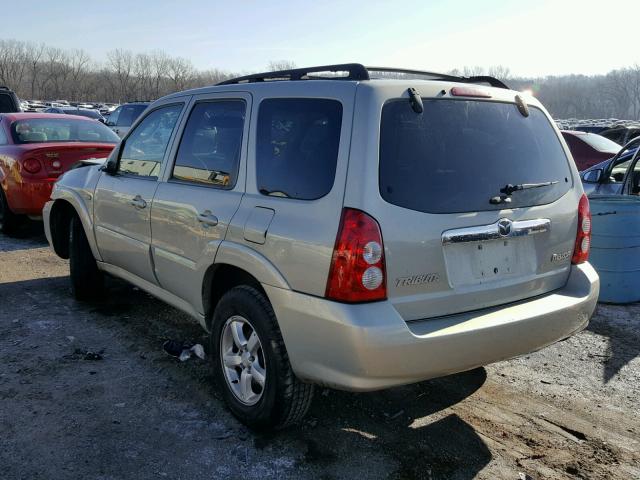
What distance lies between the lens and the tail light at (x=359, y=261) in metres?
2.50

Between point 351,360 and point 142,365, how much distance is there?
2.05 metres

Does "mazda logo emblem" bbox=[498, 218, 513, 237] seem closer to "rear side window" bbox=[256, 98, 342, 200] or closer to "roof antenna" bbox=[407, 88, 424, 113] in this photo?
"roof antenna" bbox=[407, 88, 424, 113]

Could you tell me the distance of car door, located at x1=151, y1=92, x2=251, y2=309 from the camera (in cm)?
325

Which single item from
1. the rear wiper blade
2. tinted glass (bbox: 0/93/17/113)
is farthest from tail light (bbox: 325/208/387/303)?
tinted glass (bbox: 0/93/17/113)

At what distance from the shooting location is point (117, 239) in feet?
14.6

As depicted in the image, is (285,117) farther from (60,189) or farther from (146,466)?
(60,189)

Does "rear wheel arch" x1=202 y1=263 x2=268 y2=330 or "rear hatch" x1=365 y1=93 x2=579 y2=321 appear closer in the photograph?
"rear hatch" x1=365 y1=93 x2=579 y2=321

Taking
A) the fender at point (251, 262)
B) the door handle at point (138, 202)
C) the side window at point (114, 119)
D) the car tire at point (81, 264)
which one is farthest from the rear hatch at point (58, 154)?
the side window at point (114, 119)

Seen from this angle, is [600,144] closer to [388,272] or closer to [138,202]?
[138,202]

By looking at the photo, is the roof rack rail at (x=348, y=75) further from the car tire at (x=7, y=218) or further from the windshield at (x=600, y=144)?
the windshield at (x=600, y=144)

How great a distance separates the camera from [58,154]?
732 cm

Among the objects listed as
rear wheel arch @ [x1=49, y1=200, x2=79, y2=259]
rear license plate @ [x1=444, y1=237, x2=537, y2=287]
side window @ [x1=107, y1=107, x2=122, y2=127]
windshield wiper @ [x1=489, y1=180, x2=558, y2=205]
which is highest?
side window @ [x1=107, y1=107, x2=122, y2=127]

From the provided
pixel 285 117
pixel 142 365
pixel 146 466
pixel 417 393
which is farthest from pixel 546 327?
pixel 142 365

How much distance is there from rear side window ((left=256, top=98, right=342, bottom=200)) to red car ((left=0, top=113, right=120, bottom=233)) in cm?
518
